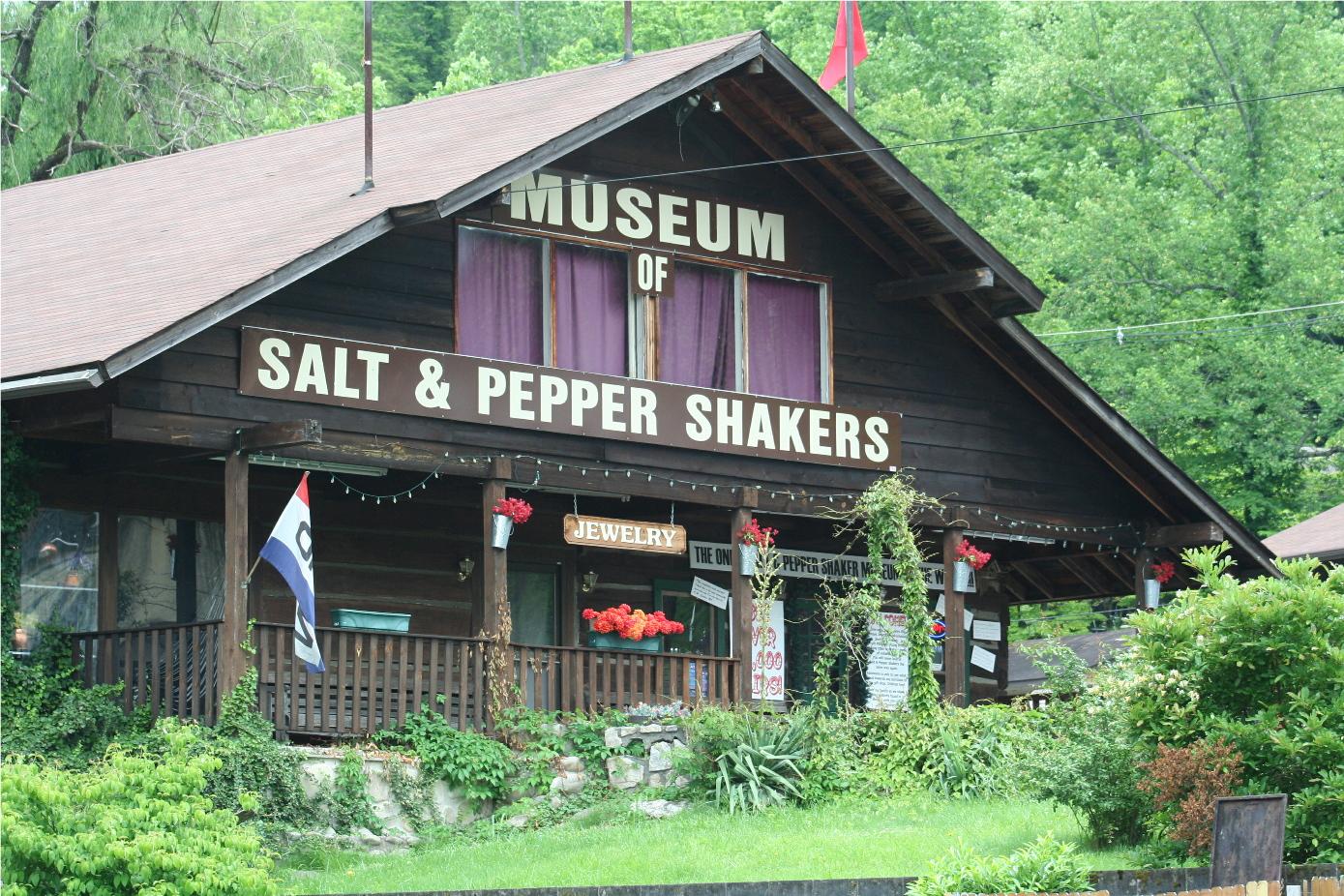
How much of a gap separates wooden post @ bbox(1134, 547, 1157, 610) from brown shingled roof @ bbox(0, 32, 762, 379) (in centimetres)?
853

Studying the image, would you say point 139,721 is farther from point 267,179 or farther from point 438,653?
point 267,179

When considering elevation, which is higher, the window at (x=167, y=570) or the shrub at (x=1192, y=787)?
the window at (x=167, y=570)

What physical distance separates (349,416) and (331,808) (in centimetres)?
385

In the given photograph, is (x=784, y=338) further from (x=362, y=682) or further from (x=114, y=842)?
(x=114, y=842)

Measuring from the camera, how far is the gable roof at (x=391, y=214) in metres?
19.6

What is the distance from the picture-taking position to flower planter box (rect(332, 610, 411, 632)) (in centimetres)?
2191

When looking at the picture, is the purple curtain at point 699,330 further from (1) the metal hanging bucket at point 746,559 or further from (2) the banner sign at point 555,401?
(1) the metal hanging bucket at point 746,559

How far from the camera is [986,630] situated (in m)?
30.6

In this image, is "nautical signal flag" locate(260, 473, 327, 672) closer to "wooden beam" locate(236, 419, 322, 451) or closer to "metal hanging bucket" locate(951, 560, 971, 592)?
"wooden beam" locate(236, 419, 322, 451)

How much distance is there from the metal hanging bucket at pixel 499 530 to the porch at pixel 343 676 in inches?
38.2

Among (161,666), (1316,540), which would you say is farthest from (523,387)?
(1316,540)

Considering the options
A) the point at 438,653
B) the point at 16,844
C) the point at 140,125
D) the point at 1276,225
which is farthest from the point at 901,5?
the point at 16,844

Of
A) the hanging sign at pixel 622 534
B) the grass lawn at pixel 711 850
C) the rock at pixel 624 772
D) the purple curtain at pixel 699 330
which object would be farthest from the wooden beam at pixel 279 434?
the purple curtain at pixel 699 330

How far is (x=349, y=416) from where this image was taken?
2106 centimetres
